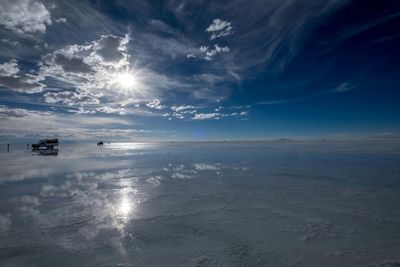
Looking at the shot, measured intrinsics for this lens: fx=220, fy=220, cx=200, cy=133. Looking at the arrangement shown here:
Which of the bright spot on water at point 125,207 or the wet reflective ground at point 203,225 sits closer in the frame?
the wet reflective ground at point 203,225

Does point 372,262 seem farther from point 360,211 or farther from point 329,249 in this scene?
point 360,211

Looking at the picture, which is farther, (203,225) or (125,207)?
(125,207)

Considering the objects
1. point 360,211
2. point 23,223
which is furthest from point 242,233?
point 23,223

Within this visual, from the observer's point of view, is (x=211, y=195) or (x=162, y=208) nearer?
(x=162, y=208)

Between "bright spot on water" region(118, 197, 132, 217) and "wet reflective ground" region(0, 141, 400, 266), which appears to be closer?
"wet reflective ground" region(0, 141, 400, 266)

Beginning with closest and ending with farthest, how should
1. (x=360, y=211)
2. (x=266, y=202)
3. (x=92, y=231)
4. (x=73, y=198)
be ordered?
(x=92, y=231) < (x=360, y=211) < (x=266, y=202) < (x=73, y=198)

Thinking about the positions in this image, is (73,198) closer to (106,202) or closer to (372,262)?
(106,202)

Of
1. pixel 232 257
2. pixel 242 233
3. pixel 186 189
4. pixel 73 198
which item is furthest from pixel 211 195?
pixel 73 198

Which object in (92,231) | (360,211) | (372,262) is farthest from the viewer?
(360,211)

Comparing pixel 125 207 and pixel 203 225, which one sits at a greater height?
pixel 125 207
